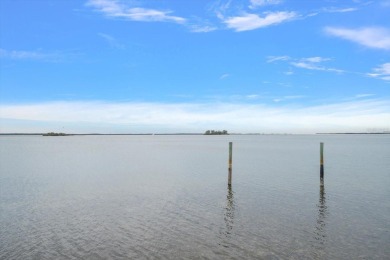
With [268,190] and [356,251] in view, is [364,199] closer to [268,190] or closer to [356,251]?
[268,190]

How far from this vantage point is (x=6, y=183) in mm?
37875

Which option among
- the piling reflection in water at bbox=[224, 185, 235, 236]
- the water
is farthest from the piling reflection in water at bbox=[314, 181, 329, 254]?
the piling reflection in water at bbox=[224, 185, 235, 236]

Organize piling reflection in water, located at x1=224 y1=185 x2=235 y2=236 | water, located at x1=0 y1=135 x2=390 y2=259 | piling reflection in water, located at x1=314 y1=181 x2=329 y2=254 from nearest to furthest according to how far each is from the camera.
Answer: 1. water, located at x1=0 y1=135 x2=390 y2=259
2. piling reflection in water, located at x1=314 y1=181 x2=329 y2=254
3. piling reflection in water, located at x1=224 y1=185 x2=235 y2=236

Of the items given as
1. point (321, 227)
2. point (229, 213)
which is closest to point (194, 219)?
point (229, 213)

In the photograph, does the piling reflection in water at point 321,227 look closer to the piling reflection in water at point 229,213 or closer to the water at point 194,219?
the water at point 194,219

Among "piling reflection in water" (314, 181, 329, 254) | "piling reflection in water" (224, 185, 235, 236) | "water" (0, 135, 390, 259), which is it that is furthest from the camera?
"piling reflection in water" (224, 185, 235, 236)

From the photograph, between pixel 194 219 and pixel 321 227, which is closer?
pixel 321 227

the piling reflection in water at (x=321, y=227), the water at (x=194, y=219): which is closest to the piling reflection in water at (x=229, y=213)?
the water at (x=194, y=219)

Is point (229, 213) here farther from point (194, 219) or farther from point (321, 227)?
point (321, 227)

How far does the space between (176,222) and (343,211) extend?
1210 cm

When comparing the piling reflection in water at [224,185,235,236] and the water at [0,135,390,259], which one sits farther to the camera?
the piling reflection in water at [224,185,235,236]

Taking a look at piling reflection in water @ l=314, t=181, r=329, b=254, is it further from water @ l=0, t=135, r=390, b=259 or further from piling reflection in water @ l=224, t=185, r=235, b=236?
piling reflection in water @ l=224, t=185, r=235, b=236

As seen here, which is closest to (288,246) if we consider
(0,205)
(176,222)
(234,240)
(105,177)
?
(234,240)

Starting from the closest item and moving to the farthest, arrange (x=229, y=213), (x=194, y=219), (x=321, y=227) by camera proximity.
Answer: (x=321, y=227), (x=194, y=219), (x=229, y=213)
